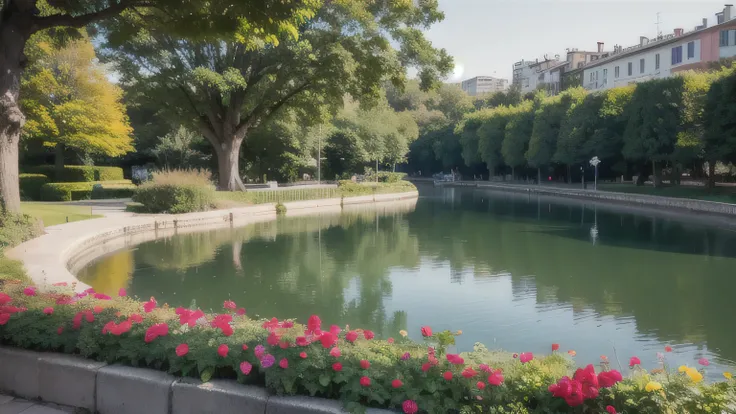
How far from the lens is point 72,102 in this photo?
2981cm

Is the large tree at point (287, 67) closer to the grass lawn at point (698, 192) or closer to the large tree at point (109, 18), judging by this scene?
the large tree at point (109, 18)

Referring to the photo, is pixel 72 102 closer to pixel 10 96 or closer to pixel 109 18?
pixel 10 96

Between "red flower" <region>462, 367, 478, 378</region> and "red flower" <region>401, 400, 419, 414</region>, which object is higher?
"red flower" <region>462, 367, 478, 378</region>

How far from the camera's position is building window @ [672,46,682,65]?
164 feet

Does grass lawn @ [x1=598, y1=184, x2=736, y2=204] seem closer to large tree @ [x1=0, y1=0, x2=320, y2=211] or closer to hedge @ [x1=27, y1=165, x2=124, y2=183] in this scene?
large tree @ [x1=0, y1=0, x2=320, y2=211]

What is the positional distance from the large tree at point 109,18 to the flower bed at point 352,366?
4206mm

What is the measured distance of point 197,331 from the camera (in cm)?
441

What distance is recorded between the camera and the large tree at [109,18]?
24.8 feet

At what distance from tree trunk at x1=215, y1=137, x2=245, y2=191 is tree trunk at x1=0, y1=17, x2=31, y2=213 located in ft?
56.1

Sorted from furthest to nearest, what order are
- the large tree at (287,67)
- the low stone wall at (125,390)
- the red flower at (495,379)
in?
the large tree at (287,67)
the low stone wall at (125,390)
the red flower at (495,379)

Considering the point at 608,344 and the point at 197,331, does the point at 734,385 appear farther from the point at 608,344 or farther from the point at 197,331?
the point at 608,344

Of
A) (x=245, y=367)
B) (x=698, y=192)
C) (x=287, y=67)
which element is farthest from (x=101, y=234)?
(x=698, y=192)

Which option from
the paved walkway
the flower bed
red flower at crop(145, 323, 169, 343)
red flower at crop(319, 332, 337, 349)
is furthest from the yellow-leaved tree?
red flower at crop(319, 332, 337, 349)

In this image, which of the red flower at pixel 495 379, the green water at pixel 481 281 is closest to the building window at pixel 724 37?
the green water at pixel 481 281
